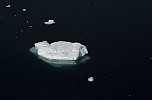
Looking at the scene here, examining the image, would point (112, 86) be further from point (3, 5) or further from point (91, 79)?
point (3, 5)

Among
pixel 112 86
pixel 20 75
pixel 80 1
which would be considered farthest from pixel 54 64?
pixel 80 1

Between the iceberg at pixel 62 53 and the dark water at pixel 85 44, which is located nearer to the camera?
the dark water at pixel 85 44

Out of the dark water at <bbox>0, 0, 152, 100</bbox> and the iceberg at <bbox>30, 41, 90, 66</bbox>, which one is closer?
the dark water at <bbox>0, 0, 152, 100</bbox>

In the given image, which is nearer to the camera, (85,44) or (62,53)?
(62,53)
